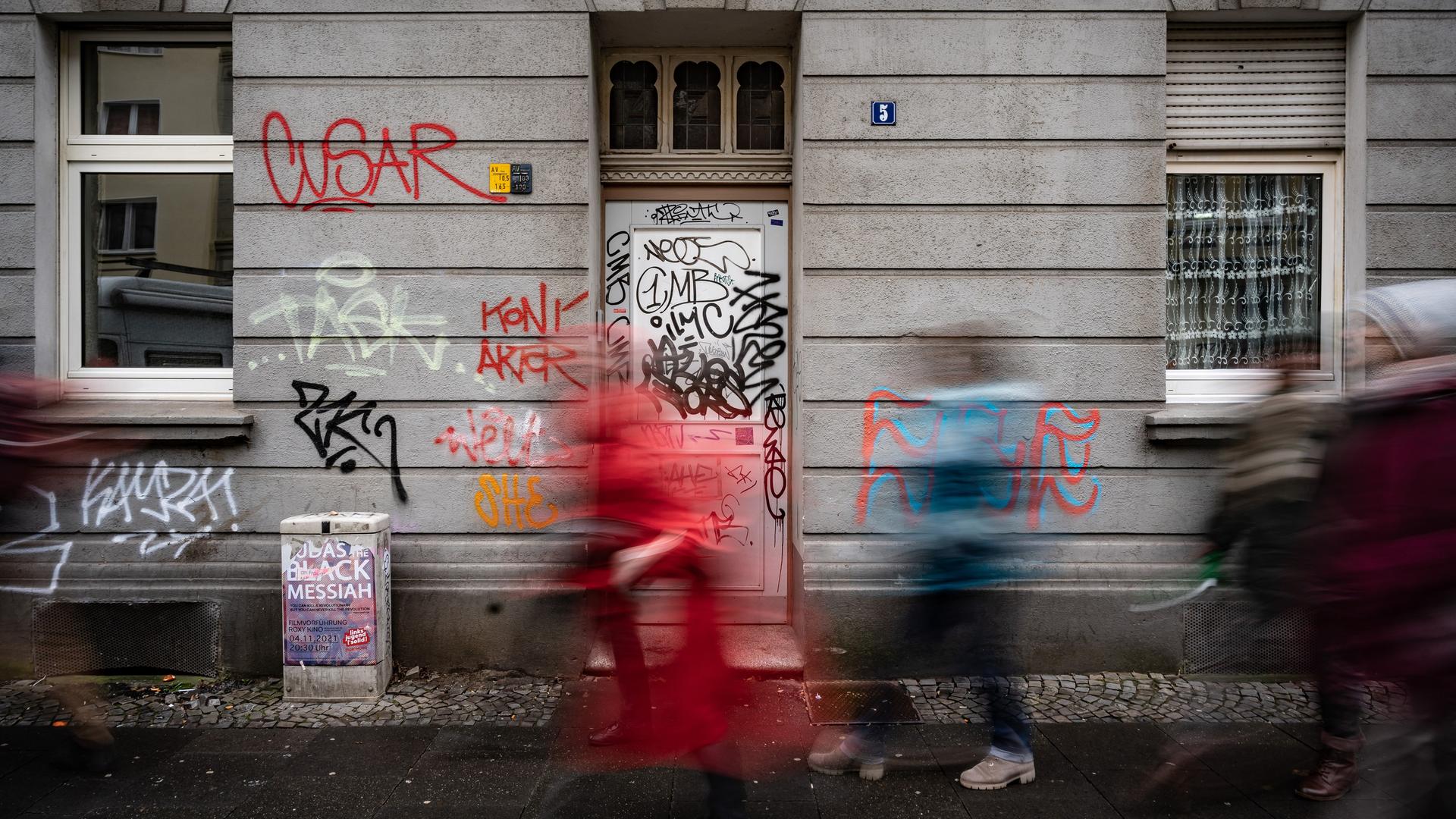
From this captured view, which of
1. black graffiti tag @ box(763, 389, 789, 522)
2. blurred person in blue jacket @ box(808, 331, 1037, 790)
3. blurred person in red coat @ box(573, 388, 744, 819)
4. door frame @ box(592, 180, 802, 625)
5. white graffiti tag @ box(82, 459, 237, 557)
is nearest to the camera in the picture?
blurred person in red coat @ box(573, 388, 744, 819)

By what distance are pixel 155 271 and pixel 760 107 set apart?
13.3 feet

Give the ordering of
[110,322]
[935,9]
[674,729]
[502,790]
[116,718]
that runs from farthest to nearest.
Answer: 1. [110,322]
2. [935,9]
3. [116,718]
4. [502,790]
5. [674,729]

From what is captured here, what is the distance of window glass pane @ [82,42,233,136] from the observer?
5637 mm

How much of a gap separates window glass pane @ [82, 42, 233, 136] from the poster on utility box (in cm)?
282

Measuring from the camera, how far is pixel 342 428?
5.36 metres

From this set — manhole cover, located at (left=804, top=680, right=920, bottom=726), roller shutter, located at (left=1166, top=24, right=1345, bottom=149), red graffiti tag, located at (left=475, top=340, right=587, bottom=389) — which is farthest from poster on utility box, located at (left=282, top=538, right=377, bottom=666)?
roller shutter, located at (left=1166, top=24, right=1345, bottom=149)

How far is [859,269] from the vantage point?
5.32m

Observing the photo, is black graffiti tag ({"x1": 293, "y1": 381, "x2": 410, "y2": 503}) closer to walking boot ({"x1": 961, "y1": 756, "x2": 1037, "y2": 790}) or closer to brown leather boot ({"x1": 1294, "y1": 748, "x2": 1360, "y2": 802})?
walking boot ({"x1": 961, "y1": 756, "x2": 1037, "y2": 790})

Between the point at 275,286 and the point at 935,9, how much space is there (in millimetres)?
4281

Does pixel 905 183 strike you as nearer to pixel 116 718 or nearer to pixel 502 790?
pixel 502 790

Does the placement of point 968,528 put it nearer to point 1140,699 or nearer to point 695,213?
point 1140,699

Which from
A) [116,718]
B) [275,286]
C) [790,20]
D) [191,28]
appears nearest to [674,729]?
[116,718]

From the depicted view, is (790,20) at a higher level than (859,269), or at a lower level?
higher

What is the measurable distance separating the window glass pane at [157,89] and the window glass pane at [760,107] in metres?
3.25
